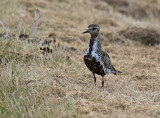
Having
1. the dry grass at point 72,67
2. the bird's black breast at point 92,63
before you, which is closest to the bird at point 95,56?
the bird's black breast at point 92,63

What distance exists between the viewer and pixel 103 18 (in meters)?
12.4

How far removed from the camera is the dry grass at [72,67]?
5.38m

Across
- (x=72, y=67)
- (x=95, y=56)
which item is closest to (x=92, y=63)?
(x=95, y=56)

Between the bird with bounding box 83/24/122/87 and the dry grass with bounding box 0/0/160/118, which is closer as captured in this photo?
the dry grass with bounding box 0/0/160/118

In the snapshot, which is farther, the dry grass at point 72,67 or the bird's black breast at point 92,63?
the bird's black breast at point 92,63

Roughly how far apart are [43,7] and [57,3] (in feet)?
2.63

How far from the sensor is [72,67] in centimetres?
785

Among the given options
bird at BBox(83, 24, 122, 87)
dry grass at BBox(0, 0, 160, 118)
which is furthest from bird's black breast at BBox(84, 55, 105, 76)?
dry grass at BBox(0, 0, 160, 118)

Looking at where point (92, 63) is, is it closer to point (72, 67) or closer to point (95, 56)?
point (95, 56)

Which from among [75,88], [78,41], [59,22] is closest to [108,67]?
[75,88]

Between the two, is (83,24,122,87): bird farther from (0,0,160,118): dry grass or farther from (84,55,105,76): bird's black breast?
(0,0,160,118): dry grass

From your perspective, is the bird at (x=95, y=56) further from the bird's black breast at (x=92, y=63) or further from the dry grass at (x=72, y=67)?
the dry grass at (x=72, y=67)

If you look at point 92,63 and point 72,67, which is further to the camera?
point 72,67

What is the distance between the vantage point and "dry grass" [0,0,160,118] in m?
5.38
